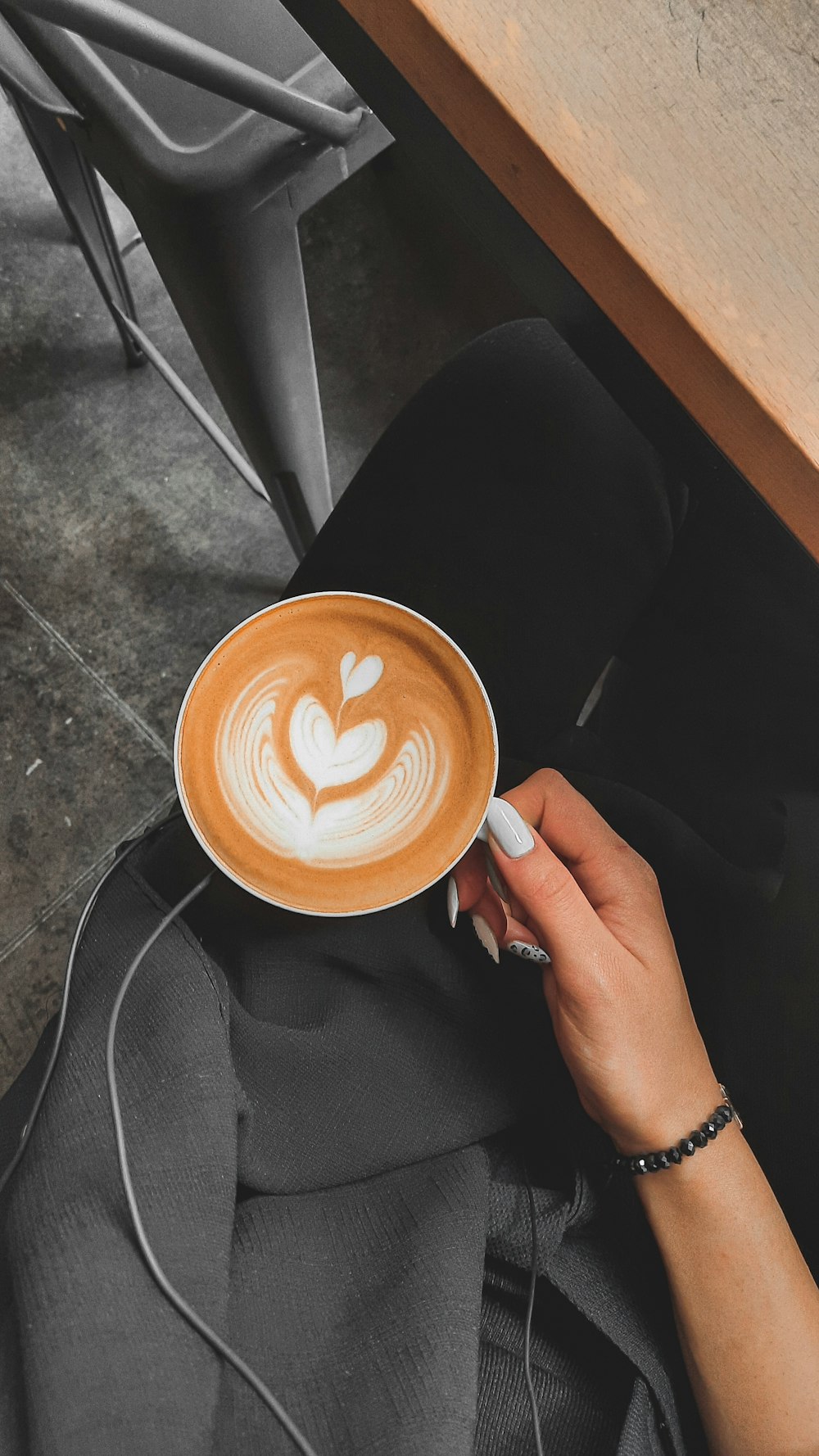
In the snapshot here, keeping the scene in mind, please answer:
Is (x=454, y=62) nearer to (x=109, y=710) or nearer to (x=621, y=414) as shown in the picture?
(x=621, y=414)

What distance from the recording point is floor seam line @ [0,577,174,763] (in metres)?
1.39

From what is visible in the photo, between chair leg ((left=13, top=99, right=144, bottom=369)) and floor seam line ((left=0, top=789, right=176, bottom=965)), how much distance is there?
724 mm

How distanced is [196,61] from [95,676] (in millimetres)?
876

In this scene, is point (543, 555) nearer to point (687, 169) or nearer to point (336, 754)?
point (336, 754)

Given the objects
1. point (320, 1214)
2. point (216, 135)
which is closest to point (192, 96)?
point (216, 135)

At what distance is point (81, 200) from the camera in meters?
1.24

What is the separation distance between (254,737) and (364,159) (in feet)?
2.09

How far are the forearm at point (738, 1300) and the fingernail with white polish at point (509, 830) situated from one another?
22 cm

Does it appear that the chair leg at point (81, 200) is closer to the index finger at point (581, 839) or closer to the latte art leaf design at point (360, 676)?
the latte art leaf design at point (360, 676)

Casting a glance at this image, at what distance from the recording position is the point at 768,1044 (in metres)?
0.69

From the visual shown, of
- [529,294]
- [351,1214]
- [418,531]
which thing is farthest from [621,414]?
[351,1214]

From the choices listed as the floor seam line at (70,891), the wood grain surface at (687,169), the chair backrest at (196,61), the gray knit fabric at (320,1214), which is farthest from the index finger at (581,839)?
the floor seam line at (70,891)

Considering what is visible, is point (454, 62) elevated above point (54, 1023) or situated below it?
above

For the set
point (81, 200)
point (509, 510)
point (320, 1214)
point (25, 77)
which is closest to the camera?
point (320, 1214)
